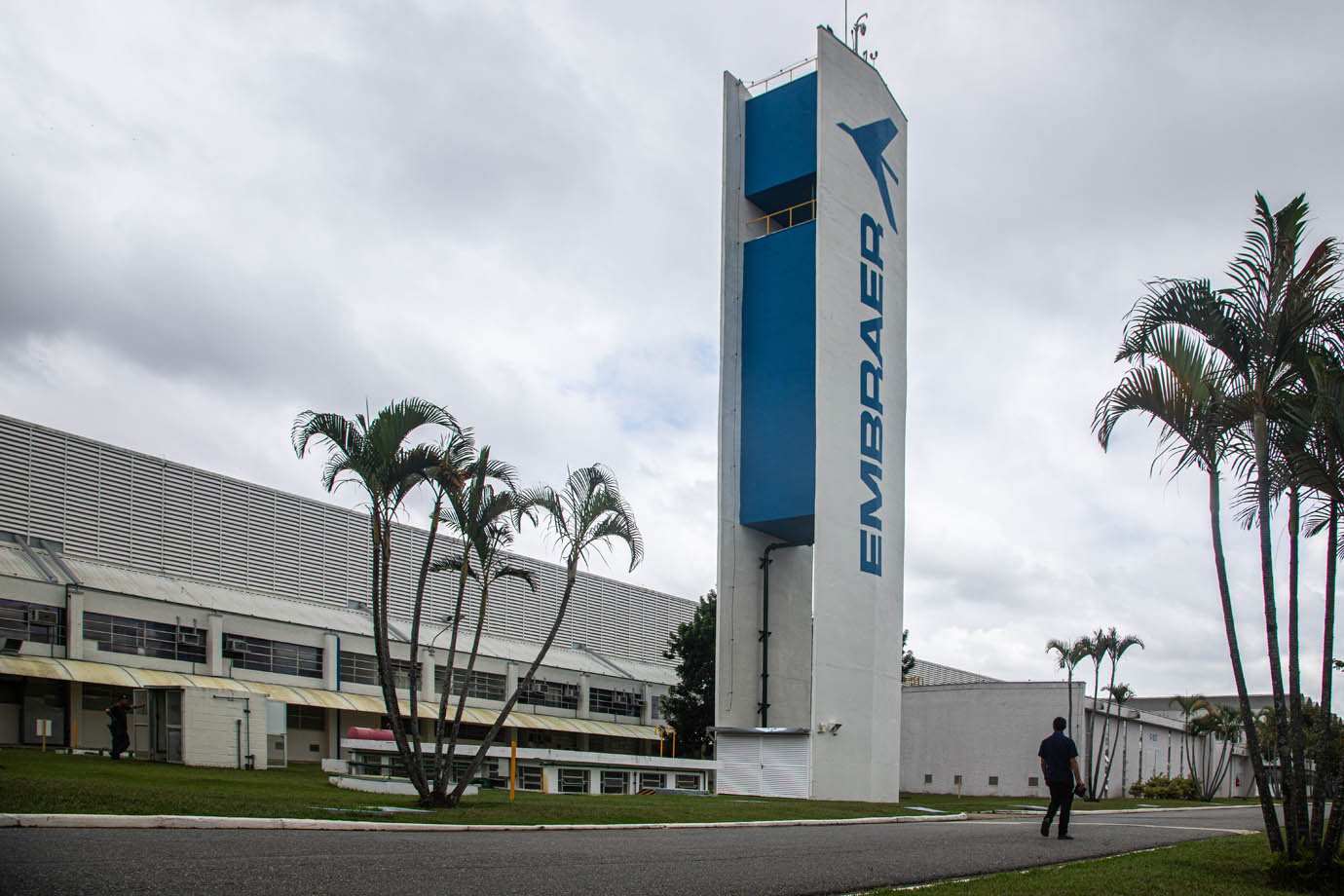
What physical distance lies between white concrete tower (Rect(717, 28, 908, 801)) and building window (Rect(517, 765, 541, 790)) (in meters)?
6.30

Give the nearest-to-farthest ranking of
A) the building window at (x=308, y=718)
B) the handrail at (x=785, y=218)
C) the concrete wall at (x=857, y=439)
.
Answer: the concrete wall at (x=857, y=439), the handrail at (x=785, y=218), the building window at (x=308, y=718)

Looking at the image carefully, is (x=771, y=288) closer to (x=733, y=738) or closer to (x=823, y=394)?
(x=823, y=394)

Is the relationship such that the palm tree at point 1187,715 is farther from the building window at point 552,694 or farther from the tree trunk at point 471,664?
the tree trunk at point 471,664

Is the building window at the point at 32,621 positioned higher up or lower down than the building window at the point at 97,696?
higher up

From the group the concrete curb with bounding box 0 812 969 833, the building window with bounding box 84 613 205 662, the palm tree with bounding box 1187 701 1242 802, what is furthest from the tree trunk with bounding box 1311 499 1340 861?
the palm tree with bounding box 1187 701 1242 802

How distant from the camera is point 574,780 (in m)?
27.5

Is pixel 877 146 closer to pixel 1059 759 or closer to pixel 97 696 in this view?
pixel 1059 759

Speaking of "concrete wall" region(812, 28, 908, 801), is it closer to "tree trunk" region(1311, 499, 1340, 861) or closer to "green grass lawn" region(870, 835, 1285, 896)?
"green grass lawn" region(870, 835, 1285, 896)

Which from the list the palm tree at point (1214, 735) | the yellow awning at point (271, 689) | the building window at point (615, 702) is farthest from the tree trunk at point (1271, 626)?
the palm tree at point (1214, 735)

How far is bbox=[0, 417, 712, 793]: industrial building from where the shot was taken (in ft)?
93.6

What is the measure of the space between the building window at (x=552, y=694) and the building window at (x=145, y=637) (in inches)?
647

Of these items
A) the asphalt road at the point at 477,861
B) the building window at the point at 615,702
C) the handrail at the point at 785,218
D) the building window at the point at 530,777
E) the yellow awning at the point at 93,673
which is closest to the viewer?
the asphalt road at the point at 477,861

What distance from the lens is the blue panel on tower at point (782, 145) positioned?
Result: 3503 centimetres

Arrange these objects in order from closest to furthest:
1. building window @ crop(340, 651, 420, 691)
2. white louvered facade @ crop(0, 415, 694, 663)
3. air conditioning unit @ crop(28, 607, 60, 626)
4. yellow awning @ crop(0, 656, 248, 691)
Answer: yellow awning @ crop(0, 656, 248, 691) → air conditioning unit @ crop(28, 607, 60, 626) → white louvered facade @ crop(0, 415, 694, 663) → building window @ crop(340, 651, 420, 691)
